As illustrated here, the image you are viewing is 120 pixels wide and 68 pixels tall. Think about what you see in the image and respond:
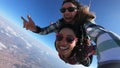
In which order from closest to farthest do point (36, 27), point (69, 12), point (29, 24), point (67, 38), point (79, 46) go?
1. point (67, 38)
2. point (79, 46)
3. point (69, 12)
4. point (29, 24)
5. point (36, 27)

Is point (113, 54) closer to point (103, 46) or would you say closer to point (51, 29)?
point (103, 46)

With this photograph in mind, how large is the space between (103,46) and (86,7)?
1.84m

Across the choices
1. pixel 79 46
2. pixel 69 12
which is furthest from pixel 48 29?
pixel 79 46

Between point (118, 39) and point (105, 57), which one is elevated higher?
point (118, 39)

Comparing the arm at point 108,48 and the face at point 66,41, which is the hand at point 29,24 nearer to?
the face at point 66,41

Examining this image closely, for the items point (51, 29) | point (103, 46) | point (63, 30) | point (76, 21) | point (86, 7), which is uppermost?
point (51, 29)

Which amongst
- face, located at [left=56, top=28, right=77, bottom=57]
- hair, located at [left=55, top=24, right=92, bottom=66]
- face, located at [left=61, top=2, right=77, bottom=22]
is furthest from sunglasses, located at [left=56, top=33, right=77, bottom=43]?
face, located at [left=61, top=2, right=77, bottom=22]


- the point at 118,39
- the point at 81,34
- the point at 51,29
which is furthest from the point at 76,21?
the point at 118,39

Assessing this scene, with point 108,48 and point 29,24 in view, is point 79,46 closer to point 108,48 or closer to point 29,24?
point 29,24

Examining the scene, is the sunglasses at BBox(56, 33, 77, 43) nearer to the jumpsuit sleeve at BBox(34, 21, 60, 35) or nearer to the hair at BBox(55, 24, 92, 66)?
the hair at BBox(55, 24, 92, 66)

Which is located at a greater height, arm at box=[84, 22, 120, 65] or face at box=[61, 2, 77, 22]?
face at box=[61, 2, 77, 22]

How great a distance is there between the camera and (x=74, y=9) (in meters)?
3.02

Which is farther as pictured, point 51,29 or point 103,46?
point 51,29

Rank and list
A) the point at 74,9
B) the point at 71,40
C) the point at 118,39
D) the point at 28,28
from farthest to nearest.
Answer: the point at 28,28 < the point at 74,9 < the point at 71,40 < the point at 118,39
